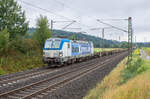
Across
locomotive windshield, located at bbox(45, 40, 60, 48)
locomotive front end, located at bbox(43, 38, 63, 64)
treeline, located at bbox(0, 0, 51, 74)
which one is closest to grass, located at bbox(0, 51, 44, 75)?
treeline, located at bbox(0, 0, 51, 74)

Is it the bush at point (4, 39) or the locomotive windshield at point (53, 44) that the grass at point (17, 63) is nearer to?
the bush at point (4, 39)

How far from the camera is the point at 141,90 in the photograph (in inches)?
283

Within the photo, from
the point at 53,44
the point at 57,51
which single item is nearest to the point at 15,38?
the point at 53,44

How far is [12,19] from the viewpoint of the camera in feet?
67.1

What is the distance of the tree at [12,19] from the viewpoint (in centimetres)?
2009

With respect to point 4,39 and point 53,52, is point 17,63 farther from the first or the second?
point 53,52

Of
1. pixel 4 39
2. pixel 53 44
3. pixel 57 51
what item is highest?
pixel 4 39

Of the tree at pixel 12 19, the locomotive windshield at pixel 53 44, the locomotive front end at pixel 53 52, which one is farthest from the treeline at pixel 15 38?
the locomotive windshield at pixel 53 44

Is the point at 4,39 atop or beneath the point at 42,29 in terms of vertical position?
beneath

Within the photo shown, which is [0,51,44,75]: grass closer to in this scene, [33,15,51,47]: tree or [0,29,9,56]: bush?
[0,29,9,56]: bush

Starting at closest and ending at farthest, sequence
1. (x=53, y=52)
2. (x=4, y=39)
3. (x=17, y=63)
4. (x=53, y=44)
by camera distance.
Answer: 1. (x=4, y=39)
2. (x=17, y=63)
3. (x=53, y=52)
4. (x=53, y=44)

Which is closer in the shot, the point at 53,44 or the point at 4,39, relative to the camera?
the point at 4,39

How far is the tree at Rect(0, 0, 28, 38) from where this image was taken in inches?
791

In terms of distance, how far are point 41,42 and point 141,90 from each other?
69.9 feet
